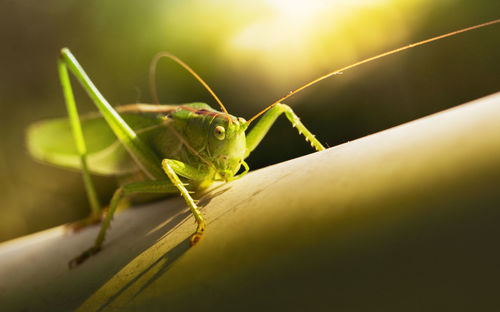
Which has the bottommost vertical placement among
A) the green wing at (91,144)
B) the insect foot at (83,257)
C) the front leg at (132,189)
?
the insect foot at (83,257)

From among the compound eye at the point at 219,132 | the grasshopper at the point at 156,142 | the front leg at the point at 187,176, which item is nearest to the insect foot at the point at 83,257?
the grasshopper at the point at 156,142

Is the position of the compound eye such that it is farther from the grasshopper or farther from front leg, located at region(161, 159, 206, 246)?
front leg, located at region(161, 159, 206, 246)

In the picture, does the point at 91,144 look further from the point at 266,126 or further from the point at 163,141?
the point at 266,126

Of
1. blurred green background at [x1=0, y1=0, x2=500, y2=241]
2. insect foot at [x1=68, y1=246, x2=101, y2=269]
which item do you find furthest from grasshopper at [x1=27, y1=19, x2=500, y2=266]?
blurred green background at [x1=0, y1=0, x2=500, y2=241]

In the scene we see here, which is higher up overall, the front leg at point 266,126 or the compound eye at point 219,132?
the compound eye at point 219,132

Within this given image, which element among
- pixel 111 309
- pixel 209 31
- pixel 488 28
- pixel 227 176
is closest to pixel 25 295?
pixel 111 309

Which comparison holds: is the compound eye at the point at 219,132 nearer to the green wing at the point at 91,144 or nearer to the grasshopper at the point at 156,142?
the grasshopper at the point at 156,142

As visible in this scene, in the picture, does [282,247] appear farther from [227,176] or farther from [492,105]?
[227,176]
